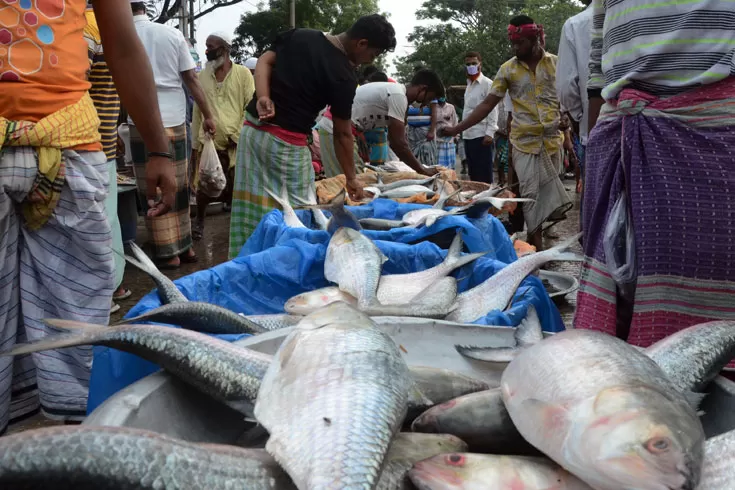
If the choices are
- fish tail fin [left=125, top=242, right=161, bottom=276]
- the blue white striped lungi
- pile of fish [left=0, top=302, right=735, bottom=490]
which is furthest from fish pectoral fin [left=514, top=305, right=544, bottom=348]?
the blue white striped lungi

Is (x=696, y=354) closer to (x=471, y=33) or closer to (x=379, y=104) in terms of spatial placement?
(x=379, y=104)

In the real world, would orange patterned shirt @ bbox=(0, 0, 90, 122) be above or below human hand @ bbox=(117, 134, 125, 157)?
above

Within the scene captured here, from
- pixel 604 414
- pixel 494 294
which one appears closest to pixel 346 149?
pixel 494 294

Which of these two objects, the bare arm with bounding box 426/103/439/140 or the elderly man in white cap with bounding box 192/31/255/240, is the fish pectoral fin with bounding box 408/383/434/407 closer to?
the elderly man in white cap with bounding box 192/31/255/240

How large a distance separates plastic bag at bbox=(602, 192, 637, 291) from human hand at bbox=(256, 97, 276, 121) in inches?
111

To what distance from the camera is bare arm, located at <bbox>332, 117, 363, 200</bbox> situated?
15.3ft

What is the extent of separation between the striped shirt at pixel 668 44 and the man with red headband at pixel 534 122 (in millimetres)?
4225

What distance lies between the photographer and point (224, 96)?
819cm

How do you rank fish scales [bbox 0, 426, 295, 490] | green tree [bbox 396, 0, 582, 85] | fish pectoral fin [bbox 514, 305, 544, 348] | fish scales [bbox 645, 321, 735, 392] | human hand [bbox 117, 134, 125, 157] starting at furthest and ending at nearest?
green tree [bbox 396, 0, 582, 85] < human hand [bbox 117, 134, 125, 157] < fish pectoral fin [bbox 514, 305, 544, 348] < fish scales [bbox 645, 321, 735, 392] < fish scales [bbox 0, 426, 295, 490]

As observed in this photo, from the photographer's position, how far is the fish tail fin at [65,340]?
1319 mm

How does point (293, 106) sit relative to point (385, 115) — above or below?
above

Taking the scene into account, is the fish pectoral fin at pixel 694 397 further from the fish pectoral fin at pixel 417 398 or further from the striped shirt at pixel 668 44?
the striped shirt at pixel 668 44

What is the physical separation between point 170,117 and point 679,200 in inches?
196

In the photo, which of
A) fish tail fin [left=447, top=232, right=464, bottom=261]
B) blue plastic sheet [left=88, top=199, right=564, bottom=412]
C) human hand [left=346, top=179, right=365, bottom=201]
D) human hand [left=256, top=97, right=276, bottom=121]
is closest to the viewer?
blue plastic sheet [left=88, top=199, right=564, bottom=412]
